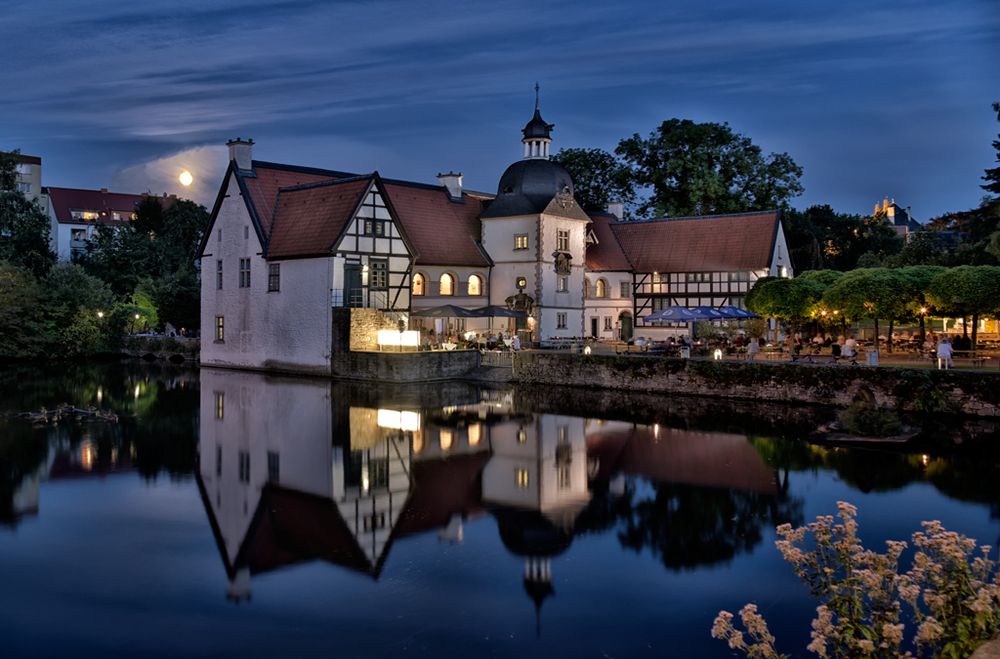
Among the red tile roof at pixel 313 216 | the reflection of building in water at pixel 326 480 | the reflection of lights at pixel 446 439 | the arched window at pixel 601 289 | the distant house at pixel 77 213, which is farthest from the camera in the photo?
the distant house at pixel 77 213

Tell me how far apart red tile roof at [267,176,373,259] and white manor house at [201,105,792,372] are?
60 mm

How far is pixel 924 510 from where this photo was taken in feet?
48.0

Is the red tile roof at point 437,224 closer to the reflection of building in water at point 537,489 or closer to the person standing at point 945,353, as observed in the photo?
the reflection of building in water at point 537,489

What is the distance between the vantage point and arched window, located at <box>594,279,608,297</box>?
46625 mm

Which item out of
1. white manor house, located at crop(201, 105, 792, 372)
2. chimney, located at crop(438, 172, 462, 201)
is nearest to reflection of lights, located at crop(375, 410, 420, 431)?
white manor house, located at crop(201, 105, 792, 372)

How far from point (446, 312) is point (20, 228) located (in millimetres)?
33674

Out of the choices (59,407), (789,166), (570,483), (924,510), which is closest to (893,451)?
(924,510)

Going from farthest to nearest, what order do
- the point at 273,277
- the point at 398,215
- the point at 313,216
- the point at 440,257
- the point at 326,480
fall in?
the point at 440,257, the point at 398,215, the point at 273,277, the point at 313,216, the point at 326,480

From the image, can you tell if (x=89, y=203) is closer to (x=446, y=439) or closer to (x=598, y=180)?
(x=598, y=180)

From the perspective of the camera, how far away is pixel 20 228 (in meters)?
55.3

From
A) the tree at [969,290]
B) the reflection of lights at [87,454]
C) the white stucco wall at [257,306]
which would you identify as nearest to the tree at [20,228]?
the white stucco wall at [257,306]

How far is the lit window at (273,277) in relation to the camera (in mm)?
37572

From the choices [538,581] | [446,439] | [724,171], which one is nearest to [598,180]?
[724,171]

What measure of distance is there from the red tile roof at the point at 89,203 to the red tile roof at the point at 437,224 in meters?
50.0
